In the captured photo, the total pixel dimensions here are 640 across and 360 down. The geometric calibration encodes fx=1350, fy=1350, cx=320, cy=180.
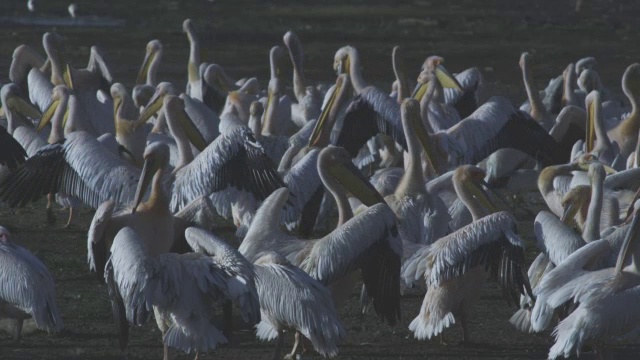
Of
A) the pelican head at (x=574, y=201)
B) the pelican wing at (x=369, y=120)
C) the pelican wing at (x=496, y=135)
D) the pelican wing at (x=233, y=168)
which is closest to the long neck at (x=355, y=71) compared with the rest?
the pelican wing at (x=369, y=120)

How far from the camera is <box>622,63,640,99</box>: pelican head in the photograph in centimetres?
1059

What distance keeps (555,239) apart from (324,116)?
3.01m

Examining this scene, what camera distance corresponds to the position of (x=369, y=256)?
5.98 meters

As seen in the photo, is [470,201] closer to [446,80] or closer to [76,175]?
[76,175]

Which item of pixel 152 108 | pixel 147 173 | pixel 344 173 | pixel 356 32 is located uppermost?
pixel 147 173

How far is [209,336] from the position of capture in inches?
214

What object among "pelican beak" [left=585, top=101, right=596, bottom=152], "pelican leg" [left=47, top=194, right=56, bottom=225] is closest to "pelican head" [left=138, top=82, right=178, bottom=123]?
"pelican leg" [left=47, top=194, right=56, bottom=225]

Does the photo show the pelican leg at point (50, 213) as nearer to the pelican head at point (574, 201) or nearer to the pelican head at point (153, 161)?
the pelican head at point (153, 161)

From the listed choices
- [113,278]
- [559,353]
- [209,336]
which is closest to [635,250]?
[559,353]

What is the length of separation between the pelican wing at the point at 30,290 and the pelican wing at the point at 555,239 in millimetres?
2229

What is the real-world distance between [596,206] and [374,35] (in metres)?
15.5

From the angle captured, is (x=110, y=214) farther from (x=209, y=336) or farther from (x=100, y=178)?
(x=100, y=178)

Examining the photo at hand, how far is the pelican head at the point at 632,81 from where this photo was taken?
10.6m

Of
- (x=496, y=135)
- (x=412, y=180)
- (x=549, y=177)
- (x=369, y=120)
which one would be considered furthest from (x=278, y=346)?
(x=496, y=135)
